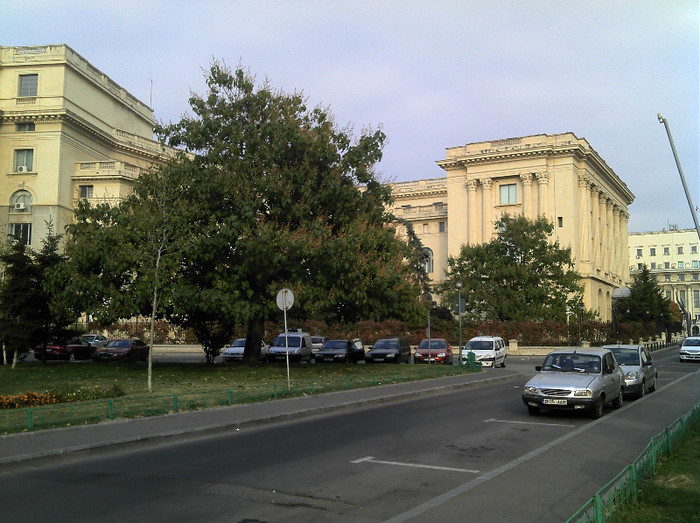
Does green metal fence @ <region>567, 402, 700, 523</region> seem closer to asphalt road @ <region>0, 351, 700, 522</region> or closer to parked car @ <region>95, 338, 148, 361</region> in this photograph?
asphalt road @ <region>0, 351, 700, 522</region>

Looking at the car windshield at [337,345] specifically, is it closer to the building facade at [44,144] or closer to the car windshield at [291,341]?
the car windshield at [291,341]

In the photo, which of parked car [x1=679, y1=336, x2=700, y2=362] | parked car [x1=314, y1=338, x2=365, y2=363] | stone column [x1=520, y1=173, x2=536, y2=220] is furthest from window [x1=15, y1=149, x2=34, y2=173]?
parked car [x1=679, y1=336, x2=700, y2=362]

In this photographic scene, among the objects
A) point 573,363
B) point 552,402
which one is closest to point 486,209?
point 573,363

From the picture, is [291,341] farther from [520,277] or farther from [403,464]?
[403,464]

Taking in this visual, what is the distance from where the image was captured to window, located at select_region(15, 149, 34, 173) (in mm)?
63875

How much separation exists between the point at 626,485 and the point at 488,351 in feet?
95.5

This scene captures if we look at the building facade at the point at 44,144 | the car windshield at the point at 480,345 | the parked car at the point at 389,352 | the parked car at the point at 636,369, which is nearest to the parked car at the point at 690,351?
the car windshield at the point at 480,345

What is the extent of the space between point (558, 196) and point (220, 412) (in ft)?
210

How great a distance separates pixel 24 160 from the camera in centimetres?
6406

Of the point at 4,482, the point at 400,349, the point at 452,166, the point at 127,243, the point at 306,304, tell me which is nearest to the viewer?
the point at 4,482

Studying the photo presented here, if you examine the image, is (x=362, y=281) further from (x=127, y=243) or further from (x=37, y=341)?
(x=37, y=341)

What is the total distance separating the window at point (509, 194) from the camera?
75625mm

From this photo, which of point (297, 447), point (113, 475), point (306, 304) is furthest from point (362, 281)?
point (113, 475)

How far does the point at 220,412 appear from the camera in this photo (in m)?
14.7
